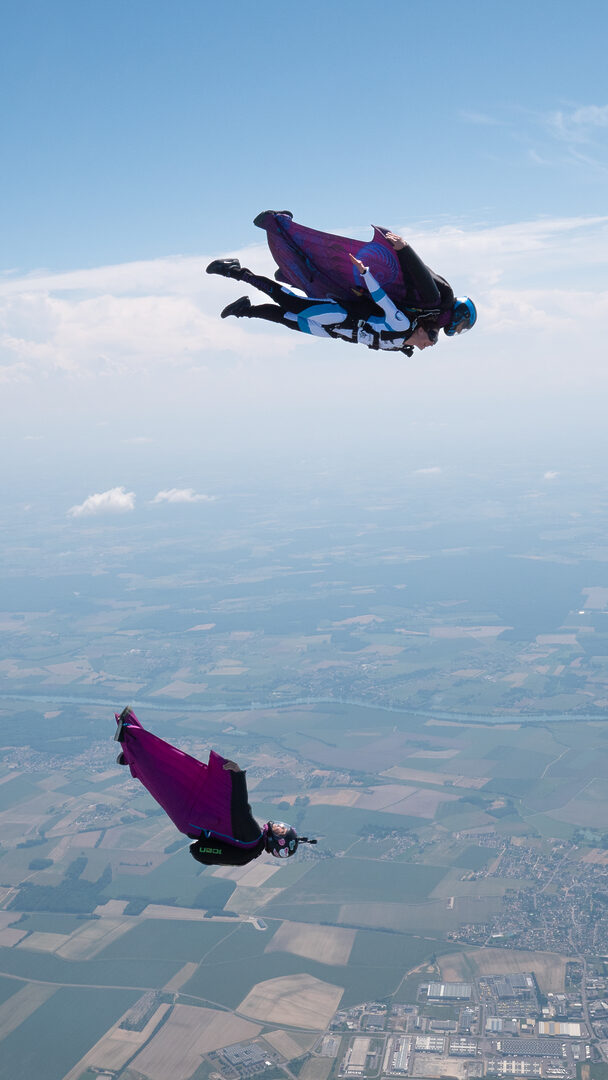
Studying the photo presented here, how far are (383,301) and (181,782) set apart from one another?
25.7 ft

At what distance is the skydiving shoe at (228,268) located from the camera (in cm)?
1350

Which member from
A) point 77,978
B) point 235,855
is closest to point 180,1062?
point 77,978

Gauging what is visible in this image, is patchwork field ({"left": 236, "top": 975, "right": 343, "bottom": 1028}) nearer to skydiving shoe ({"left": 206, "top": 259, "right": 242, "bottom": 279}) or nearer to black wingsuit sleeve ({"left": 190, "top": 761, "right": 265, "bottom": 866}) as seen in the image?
black wingsuit sleeve ({"left": 190, "top": 761, "right": 265, "bottom": 866})

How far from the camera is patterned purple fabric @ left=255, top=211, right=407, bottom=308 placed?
12.1m

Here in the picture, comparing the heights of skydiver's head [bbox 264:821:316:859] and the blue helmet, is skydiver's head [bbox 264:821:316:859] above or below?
below

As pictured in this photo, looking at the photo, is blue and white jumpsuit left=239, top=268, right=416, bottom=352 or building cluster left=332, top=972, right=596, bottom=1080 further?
building cluster left=332, top=972, right=596, bottom=1080

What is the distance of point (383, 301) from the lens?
39.7 ft

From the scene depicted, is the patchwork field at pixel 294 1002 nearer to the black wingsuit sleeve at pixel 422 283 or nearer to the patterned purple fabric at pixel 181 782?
the patterned purple fabric at pixel 181 782

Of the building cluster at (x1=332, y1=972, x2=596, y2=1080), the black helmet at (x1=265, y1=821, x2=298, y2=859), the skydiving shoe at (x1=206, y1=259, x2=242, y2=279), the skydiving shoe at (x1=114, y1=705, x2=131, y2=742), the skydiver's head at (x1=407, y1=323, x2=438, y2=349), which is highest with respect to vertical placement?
the skydiving shoe at (x1=206, y1=259, x2=242, y2=279)

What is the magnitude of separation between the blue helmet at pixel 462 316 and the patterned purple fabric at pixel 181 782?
24.8ft

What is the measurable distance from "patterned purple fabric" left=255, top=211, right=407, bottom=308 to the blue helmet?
887mm

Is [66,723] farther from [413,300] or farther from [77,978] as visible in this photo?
[413,300]

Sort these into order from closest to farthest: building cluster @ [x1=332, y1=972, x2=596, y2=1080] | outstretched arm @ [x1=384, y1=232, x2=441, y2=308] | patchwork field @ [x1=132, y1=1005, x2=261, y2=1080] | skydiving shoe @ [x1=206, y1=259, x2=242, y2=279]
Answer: outstretched arm @ [x1=384, y1=232, x2=441, y2=308] → skydiving shoe @ [x1=206, y1=259, x2=242, y2=279] → patchwork field @ [x1=132, y1=1005, x2=261, y2=1080] → building cluster @ [x1=332, y1=972, x2=596, y2=1080]

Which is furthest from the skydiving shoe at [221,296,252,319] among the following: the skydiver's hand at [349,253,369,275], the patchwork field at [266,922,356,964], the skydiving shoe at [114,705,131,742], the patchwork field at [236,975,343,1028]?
the patchwork field at [266,922,356,964]
